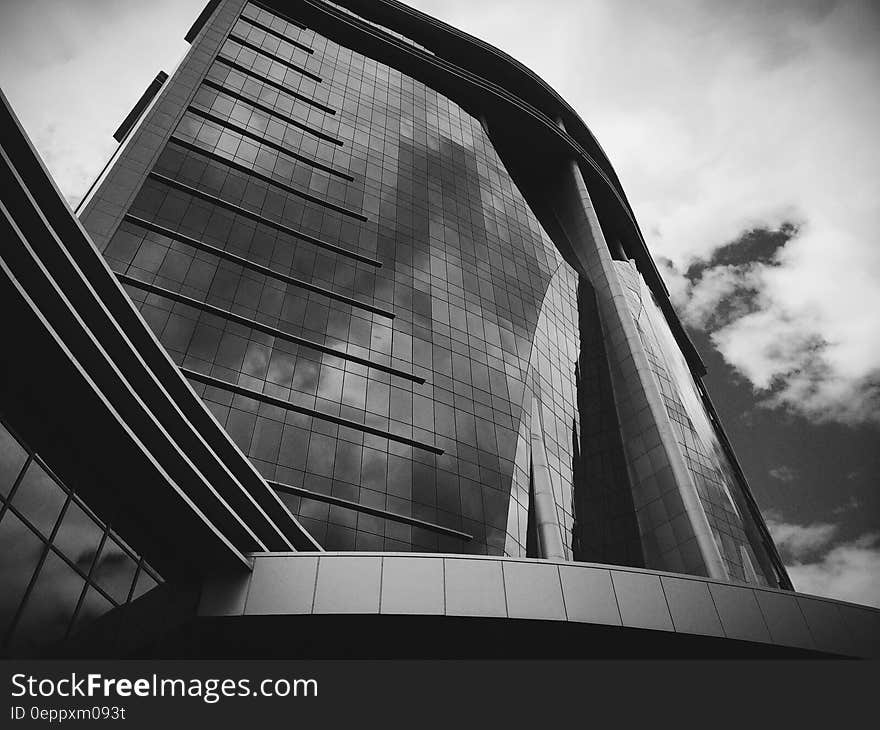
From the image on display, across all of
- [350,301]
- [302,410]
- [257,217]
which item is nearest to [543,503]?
[302,410]

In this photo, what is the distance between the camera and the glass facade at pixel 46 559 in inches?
465

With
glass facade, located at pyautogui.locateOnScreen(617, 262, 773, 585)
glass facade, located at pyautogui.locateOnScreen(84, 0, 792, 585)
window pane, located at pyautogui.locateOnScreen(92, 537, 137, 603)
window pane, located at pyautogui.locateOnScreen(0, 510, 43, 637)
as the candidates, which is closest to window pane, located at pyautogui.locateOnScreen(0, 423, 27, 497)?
window pane, located at pyautogui.locateOnScreen(0, 510, 43, 637)

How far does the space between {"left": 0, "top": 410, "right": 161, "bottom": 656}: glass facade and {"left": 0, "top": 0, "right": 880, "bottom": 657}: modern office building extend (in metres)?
0.06

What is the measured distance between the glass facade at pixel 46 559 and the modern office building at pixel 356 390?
0.06 metres

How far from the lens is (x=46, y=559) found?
12.8 meters

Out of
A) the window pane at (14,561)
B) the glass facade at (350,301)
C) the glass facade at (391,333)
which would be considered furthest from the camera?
the glass facade at (391,333)

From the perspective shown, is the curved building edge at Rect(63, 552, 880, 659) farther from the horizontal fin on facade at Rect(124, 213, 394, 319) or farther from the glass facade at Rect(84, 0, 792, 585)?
the horizontal fin on facade at Rect(124, 213, 394, 319)

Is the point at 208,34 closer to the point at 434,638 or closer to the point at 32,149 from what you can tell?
the point at 32,149

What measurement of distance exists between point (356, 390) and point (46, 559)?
883 inches

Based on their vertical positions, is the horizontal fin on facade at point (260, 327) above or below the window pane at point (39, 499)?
above

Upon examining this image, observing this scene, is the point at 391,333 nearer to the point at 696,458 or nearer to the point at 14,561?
the point at 696,458

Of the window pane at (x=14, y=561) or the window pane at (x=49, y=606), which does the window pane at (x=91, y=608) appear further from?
the window pane at (x=14, y=561)

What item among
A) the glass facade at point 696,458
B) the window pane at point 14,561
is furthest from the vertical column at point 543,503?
the window pane at point 14,561

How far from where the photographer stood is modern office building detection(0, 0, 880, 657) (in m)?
13.8
